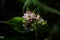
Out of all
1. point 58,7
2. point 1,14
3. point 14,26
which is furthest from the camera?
point 1,14

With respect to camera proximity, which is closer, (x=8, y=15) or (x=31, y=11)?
(x=31, y=11)

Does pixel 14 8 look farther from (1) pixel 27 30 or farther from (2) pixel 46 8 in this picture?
(2) pixel 46 8

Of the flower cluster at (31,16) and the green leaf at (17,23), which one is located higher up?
the flower cluster at (31,16)

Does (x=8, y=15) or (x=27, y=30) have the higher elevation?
(x=8, y=15)

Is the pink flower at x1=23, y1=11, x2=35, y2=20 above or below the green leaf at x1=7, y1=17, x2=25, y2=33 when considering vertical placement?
above

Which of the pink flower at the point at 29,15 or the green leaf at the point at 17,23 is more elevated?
the pink flower at the point at 29,15

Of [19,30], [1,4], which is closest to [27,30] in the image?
[19,30]

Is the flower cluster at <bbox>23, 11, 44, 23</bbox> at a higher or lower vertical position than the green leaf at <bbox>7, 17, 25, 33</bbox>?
higher

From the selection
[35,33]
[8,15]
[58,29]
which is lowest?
[58,29]

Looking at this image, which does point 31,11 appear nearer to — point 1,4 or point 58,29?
point 1,4

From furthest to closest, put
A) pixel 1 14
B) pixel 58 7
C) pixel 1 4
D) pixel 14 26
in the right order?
1. pixel 1 14
2. pixel 1 4
3. pixel 14 26
4. pixel 58 7
